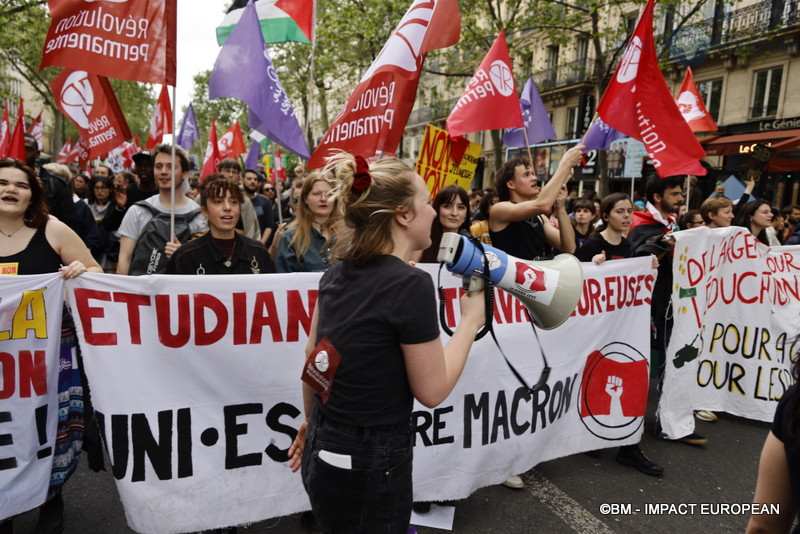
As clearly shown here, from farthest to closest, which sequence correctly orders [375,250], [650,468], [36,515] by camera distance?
[650,468]
[36,515]
[375,250]

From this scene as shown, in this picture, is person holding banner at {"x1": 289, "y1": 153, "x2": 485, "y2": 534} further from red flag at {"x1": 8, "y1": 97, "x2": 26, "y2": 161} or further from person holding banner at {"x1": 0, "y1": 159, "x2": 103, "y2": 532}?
red flag at {"x1": 8, "y1": 97, "x2": 26, "y2": 161}

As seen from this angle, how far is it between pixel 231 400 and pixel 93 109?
3.65 metres

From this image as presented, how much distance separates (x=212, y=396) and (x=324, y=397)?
4.06 ft

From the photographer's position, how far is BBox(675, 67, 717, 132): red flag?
8.10 m

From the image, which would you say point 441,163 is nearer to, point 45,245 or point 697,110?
point 45,245

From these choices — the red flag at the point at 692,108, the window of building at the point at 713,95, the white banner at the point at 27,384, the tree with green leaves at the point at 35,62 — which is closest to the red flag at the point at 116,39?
the white banner at the point at 27,384

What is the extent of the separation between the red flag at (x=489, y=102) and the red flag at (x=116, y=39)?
7.19 ft

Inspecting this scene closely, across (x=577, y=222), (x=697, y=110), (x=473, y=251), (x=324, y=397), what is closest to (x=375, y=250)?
(x=473, y=251)

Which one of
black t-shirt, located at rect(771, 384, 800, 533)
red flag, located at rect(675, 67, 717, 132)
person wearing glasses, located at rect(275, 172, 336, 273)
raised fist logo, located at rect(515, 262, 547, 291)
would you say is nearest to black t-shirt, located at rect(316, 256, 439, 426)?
raised fist logo, located at rect(515, 262, 547, 291)

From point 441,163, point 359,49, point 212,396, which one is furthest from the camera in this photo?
point 359,49

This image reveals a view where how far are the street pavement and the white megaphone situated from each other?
164cm

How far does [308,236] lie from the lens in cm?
350

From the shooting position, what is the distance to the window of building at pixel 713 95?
64.6ft

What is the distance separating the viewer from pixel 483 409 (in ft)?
9.98
